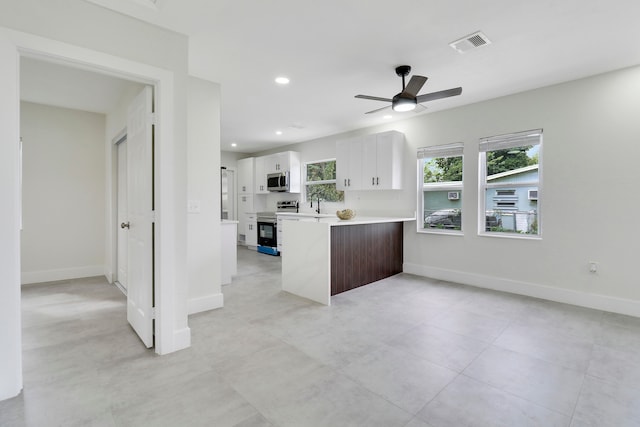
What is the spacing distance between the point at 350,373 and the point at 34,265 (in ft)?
16.2

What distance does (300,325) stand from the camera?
116 inches

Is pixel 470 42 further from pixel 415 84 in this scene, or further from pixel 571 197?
pixel 571 197

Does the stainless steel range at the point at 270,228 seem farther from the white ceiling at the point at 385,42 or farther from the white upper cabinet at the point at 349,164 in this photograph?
the white ceiling at the point at 385,42

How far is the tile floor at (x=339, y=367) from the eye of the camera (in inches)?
66.8

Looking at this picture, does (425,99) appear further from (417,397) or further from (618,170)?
(417,397)

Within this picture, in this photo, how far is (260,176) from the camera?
7.72 m

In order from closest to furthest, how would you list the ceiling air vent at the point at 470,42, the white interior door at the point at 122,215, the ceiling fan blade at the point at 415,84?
the ceiling air vent at the point at 470,42 < the ceiling fan blade at the point at 415,84 < the white interior door at the point at 122,215

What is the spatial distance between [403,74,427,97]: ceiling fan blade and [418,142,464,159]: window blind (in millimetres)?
1807

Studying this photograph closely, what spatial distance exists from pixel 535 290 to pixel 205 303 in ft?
13.2

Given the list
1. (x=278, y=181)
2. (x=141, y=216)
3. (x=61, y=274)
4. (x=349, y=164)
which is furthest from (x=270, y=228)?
(x=141, y=216)

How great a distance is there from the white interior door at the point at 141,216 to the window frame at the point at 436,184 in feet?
12.8

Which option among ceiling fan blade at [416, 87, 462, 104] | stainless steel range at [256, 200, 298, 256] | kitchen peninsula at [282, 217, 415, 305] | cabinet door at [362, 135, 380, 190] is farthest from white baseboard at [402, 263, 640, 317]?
stainless steel range at [256, 200, 298, 256]

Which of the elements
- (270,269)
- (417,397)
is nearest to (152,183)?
(417,397)

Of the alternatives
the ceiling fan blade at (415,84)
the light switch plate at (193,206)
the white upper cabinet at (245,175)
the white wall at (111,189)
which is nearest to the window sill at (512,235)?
the ceiling fan blade at (415,84)
